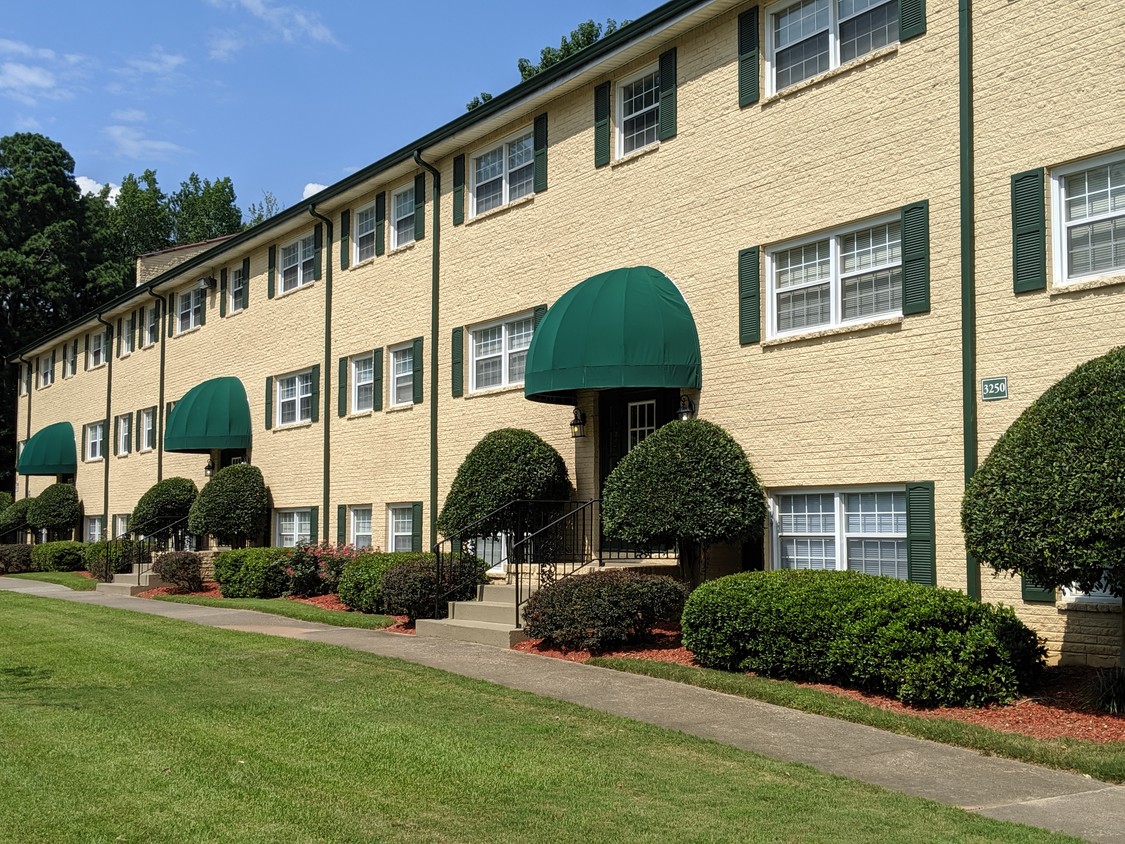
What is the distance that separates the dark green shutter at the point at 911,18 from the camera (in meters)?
12.6

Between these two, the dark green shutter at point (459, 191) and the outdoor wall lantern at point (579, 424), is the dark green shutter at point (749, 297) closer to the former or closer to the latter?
the outdoor wall lantern at point (579, 424)

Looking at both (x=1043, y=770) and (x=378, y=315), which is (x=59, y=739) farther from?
(x=378, y=315)

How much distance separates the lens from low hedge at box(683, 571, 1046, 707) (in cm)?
978

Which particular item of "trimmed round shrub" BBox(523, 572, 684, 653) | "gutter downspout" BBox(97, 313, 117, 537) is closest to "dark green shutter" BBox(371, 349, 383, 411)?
"trimmed round shrub" BBox(523, 572, 684, 653)

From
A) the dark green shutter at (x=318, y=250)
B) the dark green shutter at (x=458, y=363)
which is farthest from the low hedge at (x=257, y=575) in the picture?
the dark green shutter at (x=318, y=250)

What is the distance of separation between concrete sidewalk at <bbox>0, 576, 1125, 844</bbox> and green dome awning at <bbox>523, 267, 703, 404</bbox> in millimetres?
3772

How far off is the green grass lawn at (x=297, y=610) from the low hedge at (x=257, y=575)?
49 centimetres

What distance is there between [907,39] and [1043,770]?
27.2 ft

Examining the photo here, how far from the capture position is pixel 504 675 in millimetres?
11602

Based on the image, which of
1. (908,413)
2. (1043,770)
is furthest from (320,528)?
(1043,770)

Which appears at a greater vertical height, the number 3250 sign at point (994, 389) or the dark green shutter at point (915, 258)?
the dark green shutter at point (915, 258)

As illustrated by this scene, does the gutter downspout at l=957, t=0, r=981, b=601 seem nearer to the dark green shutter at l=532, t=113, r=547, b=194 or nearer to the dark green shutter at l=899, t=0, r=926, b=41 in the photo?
the dark green shutter at l=899, t=0, r=926, b=41

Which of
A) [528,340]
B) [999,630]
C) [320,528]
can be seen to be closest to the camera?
[999,630]

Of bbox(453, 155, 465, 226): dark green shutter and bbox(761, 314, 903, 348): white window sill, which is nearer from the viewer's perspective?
bbox(761, 314, 903, 348): white window sill
